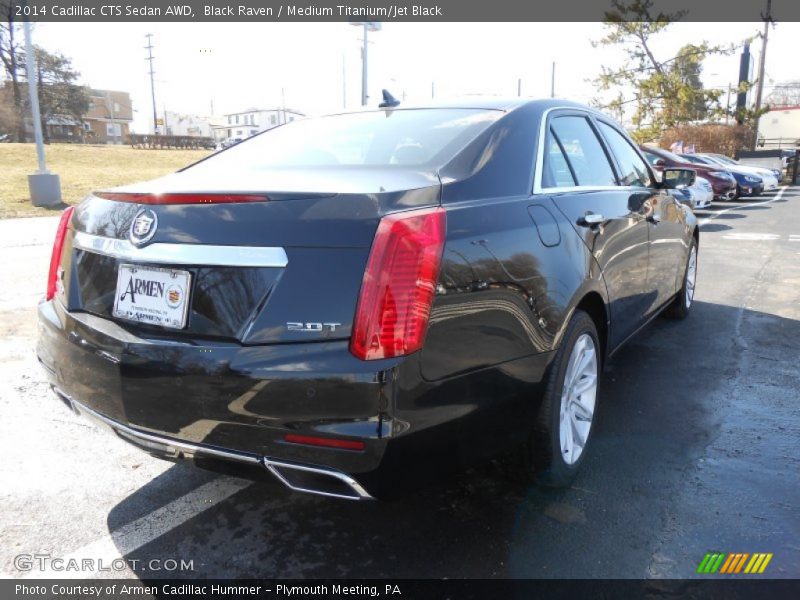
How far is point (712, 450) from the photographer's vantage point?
3.26 meters

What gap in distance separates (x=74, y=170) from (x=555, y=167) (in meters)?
30.7

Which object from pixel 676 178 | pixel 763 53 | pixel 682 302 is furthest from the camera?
pixel 763 53

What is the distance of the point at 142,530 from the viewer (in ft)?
8.54

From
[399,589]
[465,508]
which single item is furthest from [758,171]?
[399,589]

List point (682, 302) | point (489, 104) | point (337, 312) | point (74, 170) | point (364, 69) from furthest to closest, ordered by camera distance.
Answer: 1. point (74, 170)
2. point (364, 69)
3. point (682, 302)
4. point (489, 104)
5. point (337, 312)

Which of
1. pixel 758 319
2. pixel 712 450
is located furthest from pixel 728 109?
pixel 712 450

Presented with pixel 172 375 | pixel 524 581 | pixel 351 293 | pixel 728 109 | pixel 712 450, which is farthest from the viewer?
pixel 728 109

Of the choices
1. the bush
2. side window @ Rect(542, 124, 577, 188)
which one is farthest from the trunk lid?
the bush

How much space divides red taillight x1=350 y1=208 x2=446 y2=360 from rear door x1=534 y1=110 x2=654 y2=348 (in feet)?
3.21

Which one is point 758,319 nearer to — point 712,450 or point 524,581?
point 712,450

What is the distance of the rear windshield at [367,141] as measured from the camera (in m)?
2.74

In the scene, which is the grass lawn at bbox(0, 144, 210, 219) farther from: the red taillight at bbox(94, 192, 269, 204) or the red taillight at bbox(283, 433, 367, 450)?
the red taillight at bbox(283, 433, 367, 450)

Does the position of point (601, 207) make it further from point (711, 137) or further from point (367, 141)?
point (711, 137)

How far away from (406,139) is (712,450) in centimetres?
213
